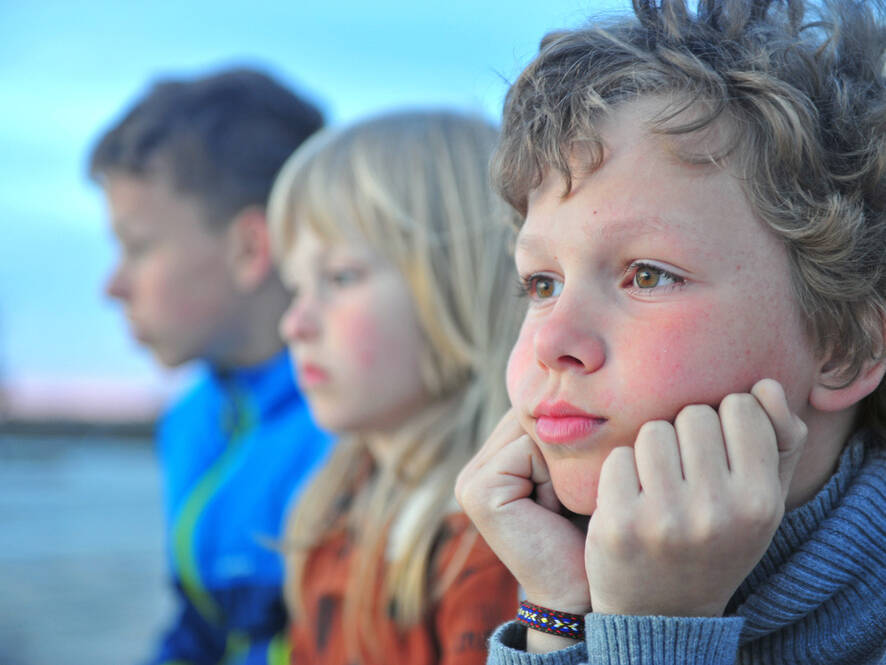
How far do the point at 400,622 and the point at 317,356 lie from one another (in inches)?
30.1

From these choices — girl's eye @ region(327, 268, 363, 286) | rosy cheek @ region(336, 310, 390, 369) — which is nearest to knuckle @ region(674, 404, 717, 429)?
rosy cheek @ region(336, 310, 390, 369)

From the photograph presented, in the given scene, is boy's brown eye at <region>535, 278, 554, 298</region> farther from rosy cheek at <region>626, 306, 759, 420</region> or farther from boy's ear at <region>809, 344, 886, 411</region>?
boy's ear at <region>809, 344, 886, 411</region>

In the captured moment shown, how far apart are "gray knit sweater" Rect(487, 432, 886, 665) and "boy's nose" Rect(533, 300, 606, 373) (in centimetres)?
39

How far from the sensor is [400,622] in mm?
2459

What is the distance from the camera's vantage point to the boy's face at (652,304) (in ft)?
4.47

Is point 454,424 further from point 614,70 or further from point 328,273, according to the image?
point 614,70

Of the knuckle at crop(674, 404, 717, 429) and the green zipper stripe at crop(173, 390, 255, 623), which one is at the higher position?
the knuckle at crop(674, 404, 717, 429)

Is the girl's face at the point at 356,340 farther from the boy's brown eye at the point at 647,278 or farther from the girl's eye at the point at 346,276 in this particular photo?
the boy's brown eye at the point at 647,278

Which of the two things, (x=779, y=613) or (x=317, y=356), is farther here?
(x=317, y=356)

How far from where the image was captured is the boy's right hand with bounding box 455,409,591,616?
1565 mm

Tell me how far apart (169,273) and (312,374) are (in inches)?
57.4

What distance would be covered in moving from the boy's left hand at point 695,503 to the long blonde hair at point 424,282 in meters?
1.15

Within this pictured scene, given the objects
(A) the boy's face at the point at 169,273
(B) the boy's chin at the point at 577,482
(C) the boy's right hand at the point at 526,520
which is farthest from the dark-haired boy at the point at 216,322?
(B) the boy's chin at the point at 577,482

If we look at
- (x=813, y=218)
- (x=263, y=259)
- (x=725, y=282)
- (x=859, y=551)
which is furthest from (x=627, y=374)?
(x=263, y=259)
